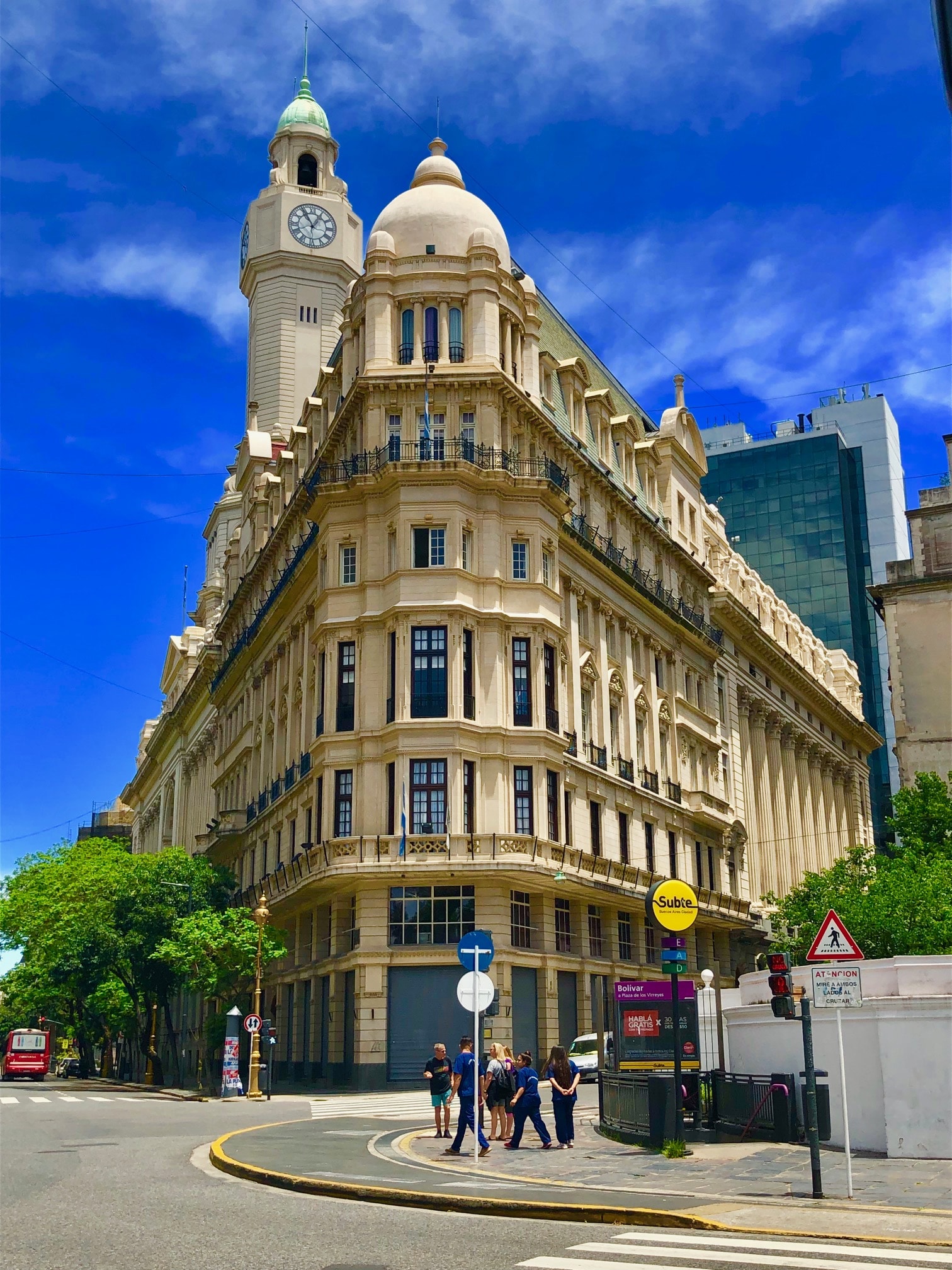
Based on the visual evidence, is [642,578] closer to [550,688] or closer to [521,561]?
[521,561]

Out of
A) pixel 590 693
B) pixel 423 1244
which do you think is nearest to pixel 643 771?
pixel 590 693

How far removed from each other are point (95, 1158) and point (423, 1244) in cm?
1097

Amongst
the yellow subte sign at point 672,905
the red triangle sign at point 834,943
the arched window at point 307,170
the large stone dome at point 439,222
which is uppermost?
the arched window at point 307,170

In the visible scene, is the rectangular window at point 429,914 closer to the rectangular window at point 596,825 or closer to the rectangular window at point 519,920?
the rectangular window at point 519,920

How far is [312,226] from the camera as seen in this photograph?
86062 mm

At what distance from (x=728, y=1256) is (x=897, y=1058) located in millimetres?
8956

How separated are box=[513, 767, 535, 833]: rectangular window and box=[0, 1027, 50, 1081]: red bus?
121 ft

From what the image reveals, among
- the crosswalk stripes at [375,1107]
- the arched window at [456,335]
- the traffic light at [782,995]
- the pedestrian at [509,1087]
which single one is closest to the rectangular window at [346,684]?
the arched window at [456,335]

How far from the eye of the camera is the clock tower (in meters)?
83.4

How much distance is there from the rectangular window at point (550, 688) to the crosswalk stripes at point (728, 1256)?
3699cm

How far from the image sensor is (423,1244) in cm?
1312

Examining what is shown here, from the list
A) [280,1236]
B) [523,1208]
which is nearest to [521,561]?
[523,1208]

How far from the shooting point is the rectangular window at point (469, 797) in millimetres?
46875

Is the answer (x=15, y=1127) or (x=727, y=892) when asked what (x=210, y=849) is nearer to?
(x=727, y=892)
